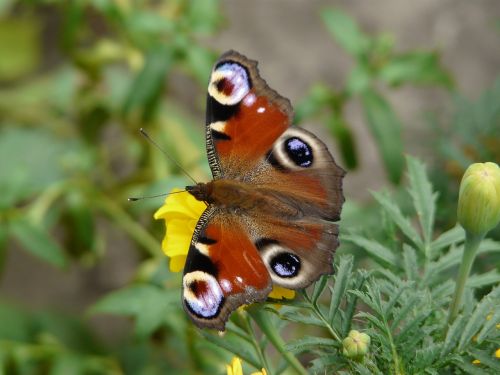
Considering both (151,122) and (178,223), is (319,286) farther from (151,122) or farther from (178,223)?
(151,122)

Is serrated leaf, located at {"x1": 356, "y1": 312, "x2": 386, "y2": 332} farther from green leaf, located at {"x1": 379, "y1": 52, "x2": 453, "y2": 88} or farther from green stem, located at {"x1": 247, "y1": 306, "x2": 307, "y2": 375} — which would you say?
green leaf, located at {"x1": 379, "y1": 52, "x2": 453, "y2": 88}

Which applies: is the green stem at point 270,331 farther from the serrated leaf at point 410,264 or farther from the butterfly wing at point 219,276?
the serrated leaf at point 410,264

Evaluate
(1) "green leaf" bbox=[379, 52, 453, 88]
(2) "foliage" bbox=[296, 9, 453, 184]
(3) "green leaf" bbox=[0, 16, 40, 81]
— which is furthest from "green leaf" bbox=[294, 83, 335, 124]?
(3) "green leaf" bbox=[0, 16, 40, 81]

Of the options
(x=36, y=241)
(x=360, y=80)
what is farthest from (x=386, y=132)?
(x=36, y=241)

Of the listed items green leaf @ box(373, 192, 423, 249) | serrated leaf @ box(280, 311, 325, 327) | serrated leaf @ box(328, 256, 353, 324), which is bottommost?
serrated leaf @ box(280, 311, 325, 327)

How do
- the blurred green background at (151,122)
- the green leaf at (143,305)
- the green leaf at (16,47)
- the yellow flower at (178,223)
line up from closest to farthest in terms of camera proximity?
1. the yellow flower at (178,223)
2. the green leaf at (143,305)
3. the blurred green background at (151,122)
4. the green leaf at (16,47)

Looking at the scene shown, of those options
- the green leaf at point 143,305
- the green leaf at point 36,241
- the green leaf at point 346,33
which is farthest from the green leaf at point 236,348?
the green leaf at point 346,33
